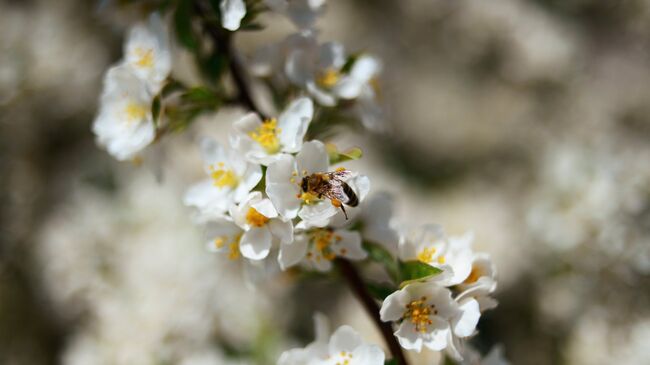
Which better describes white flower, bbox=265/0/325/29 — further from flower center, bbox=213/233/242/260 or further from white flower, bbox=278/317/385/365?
white flower, bbox=278/317/385/365

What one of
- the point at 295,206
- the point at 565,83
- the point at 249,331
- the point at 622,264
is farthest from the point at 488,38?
the point at 295,206

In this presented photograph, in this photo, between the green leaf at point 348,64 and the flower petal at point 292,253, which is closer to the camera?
the flower petal at point 292,253

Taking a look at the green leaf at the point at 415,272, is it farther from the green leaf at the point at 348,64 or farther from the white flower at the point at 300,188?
the green leaf at the point at 348,64

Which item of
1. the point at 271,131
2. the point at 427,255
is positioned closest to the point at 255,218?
the point at 271,131

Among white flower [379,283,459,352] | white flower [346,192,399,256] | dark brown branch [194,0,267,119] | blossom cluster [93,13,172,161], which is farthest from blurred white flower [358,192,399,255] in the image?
blossom cluster [93,13,172,161]

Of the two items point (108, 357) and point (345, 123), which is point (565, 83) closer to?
point (345, 123)

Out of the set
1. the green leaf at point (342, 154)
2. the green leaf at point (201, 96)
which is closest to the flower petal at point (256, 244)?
the green leaf at point (342, 154)

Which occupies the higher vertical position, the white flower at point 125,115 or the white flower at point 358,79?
the white flower at point 358,79
